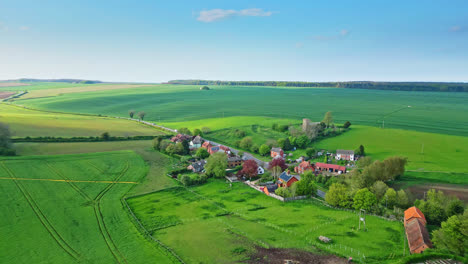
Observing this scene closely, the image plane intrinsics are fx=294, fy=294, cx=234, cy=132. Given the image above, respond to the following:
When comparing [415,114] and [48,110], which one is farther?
[48,110]

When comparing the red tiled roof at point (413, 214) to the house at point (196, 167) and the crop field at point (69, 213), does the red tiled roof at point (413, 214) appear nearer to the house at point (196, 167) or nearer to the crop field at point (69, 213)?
the crop field at point (69, 213)

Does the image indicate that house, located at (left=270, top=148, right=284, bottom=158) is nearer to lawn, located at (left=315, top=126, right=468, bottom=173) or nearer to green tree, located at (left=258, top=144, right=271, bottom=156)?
green tree, located at (left=258, top=144, right=271, bottom=156)

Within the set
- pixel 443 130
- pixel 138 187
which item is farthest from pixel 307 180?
pixel 443 130

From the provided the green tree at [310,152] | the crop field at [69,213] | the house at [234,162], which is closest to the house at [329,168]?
the green tree at [310,152]

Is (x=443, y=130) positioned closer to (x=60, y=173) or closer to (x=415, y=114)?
(x=415, y=114)

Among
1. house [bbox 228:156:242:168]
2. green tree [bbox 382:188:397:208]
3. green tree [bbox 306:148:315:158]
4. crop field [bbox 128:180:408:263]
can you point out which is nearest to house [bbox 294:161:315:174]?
green tree [bbox 306:148:315:158]

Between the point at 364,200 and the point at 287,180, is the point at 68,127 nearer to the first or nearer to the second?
the point at 287,180
